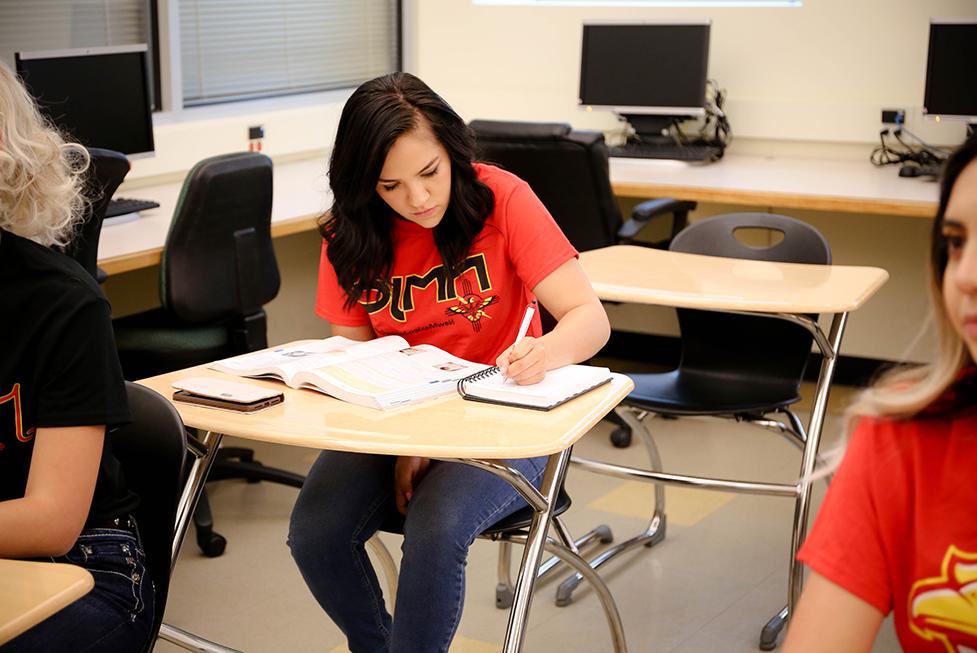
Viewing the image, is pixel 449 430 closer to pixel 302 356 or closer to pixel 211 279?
pixel 302 356

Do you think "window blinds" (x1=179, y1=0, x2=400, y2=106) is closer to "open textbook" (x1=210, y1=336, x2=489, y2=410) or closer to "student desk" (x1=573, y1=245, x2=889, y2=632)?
"student desk" (x1=573, y1=245, x2=889, y2=632)

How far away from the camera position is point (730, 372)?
2705 mm

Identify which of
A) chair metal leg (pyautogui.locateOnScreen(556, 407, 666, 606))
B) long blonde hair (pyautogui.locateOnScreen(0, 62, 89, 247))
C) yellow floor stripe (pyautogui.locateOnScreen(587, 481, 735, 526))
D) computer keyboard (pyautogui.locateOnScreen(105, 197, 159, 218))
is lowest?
yellow floor stripe (pyautogui.locateOnScreen(587, 481, 735, 526))

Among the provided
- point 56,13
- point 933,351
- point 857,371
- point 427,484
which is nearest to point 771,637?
point 427,484

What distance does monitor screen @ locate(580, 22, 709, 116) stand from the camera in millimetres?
4309

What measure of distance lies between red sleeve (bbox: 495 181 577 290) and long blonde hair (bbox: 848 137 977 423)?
980 millimetres

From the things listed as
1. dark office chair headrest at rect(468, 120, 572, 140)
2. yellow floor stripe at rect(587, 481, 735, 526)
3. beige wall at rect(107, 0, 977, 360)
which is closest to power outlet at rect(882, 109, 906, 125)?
beige wall at rect(107, 0, 977, 360)

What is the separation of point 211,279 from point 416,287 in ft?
3.42

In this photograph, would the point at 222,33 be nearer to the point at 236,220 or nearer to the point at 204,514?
the point at 236,220

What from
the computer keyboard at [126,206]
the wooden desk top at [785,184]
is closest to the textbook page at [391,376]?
the computer keyboard at [126,206]

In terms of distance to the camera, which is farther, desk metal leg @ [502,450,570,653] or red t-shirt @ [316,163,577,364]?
red t-shirt @ [316,163,577,364]

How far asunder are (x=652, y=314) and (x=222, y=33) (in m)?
1.93

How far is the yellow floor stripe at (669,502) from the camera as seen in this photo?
9.97 ft

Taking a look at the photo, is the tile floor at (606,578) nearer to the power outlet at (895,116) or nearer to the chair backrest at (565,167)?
the chair backrest at (565,167)
